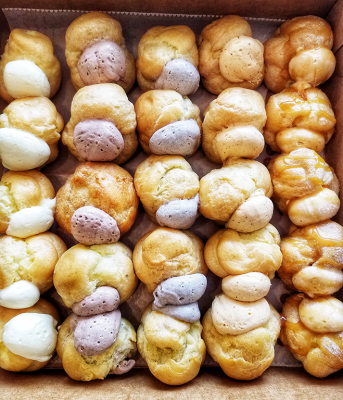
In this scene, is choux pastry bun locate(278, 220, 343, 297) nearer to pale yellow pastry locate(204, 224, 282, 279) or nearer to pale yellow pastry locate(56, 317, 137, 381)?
pale yellow pastry locate(204, 224, 282, 279)

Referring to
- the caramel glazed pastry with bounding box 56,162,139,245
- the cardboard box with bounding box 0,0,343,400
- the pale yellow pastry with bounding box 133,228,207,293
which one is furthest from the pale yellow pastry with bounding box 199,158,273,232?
the cardboard box with bounding box 0,0,343,400

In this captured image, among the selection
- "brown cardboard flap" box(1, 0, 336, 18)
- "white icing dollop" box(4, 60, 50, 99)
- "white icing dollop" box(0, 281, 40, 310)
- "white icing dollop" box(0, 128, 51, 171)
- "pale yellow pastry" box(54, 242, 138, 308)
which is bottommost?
"white icing dollop" box(0, 281, 40, 310)

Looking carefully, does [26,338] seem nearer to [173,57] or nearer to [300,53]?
[173,57]

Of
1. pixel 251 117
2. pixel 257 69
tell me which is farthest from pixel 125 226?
pixel 257 69

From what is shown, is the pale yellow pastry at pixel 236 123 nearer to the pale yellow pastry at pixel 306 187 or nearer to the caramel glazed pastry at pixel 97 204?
the pale yellow pastry at pixel 306 187

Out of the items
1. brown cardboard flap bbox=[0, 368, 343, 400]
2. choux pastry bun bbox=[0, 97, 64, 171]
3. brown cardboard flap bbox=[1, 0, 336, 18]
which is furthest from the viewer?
brown cardboard flap bbox=[1, 0, 336, 18]

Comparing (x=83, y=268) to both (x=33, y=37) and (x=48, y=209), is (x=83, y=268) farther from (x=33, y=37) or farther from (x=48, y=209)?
(x=33, y=37)

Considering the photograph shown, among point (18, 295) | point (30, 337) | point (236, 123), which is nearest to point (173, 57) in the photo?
point (236, 123)
